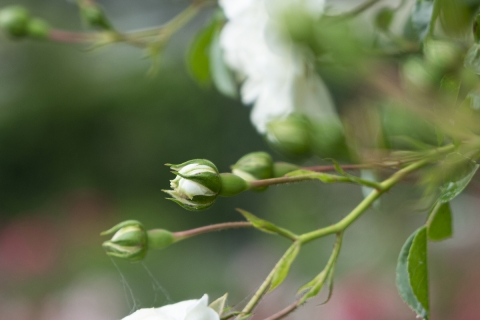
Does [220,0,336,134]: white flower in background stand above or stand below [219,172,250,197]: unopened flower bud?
above

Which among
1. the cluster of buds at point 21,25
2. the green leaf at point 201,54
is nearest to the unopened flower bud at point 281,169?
the green leaf at point 201,54

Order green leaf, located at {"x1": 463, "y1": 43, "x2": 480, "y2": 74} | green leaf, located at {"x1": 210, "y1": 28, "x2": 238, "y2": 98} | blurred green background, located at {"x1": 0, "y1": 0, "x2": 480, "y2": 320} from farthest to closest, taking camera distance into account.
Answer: blurred green background, located at {"x1": 0, "y1": 0, "x2": 480, "y2": 320} < green leaf, located at {"x1": 210, "y1": 28, "x2": 238, "y2": 98} < green leaf, located at {"x1": 463, "y1": 43, "x2": 480, "y2": 74}

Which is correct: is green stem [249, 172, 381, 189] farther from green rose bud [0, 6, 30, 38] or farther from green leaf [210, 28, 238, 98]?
green rose bud [0, 6, 30, 38]

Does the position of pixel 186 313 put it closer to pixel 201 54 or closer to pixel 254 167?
pixel 254 167

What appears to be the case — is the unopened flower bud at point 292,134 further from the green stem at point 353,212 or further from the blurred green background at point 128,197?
the blurred green background at point 128,197

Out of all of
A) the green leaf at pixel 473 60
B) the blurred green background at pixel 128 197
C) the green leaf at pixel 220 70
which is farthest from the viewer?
the blurred green background at pixel 128 197

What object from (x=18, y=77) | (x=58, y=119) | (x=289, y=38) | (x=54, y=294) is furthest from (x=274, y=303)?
(x=18, y=77)

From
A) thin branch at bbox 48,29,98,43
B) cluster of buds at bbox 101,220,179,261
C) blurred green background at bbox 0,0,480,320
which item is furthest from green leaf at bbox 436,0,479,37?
blurred green background at bbox 0,0,480,320

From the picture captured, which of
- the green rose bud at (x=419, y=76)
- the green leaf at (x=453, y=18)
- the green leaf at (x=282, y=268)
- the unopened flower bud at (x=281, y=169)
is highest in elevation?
the green leaf at (x=453, y=18)
